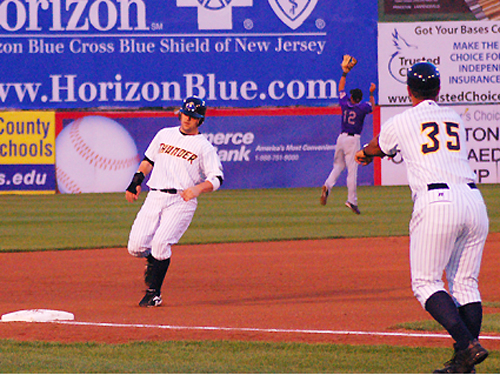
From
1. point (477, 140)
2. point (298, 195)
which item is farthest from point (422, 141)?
point (477, 140)

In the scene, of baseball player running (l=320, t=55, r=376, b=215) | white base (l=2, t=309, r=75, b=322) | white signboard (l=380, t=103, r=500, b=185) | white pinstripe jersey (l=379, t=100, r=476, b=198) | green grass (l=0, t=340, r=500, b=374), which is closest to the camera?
white pinstripe jersey (l=379, t=100, r=476, b=198)

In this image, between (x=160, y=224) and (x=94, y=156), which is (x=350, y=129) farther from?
(x=94, y=156)

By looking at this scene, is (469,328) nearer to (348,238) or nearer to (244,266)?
(244,266)

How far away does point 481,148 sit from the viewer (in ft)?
69.7

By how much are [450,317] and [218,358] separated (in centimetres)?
137

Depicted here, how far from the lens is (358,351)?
183 inches

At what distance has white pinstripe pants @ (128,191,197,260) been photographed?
6.53 meters

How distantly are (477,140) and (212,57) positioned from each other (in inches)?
301

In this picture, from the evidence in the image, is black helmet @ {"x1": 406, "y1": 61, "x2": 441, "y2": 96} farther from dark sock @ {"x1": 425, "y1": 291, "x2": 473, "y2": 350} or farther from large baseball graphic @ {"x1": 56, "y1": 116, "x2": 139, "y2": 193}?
large baseball graphic @ {"x1": 56, "y1": 116, "x2": 139, "y2": 193}

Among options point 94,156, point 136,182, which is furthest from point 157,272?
point 94,156

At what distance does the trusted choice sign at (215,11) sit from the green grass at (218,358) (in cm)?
1770

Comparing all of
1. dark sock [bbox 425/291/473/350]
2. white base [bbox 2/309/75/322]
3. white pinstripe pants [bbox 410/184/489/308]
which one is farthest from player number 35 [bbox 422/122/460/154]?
white base [bbox 2/309/75/322]

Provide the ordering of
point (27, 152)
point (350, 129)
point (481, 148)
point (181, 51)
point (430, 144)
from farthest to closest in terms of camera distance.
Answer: point (181, 51) < point (481, 148) < point (27, 152) < point (350, 129) < point (430, 144)

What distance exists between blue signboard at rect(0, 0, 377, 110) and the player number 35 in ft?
59.0
